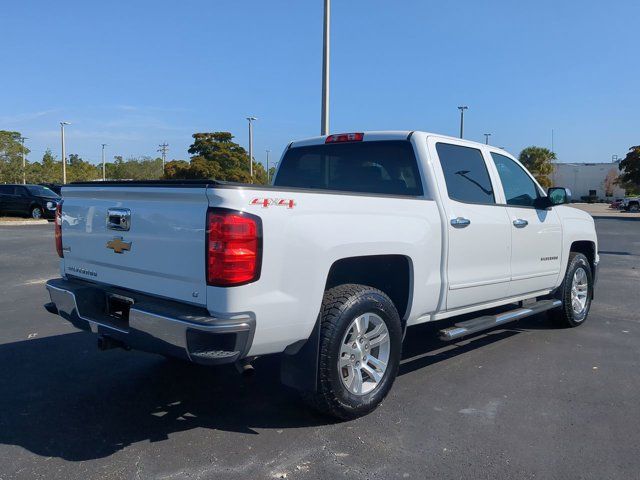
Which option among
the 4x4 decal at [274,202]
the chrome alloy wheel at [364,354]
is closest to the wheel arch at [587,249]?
the chrome alloy wheel at [364,354]

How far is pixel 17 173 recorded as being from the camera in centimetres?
4934

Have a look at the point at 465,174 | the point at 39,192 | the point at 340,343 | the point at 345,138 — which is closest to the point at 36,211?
the point at 39,192

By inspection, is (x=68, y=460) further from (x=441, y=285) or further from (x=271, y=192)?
(x=441, y=285)

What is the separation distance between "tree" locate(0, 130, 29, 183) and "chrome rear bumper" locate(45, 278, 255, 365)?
167 feet

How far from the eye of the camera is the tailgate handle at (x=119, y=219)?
3.69 m

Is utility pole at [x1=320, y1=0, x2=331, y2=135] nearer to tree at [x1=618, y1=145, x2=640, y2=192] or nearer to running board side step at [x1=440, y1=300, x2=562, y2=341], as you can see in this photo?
running board side step at [x1=440, y1=300, x2=562, y2=341]

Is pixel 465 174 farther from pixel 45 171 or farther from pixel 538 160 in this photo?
pixel 538 160

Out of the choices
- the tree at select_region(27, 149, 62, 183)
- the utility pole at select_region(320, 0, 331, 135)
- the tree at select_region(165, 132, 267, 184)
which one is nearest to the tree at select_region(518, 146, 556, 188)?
the tree at select_region(165, 132, 267, 184)

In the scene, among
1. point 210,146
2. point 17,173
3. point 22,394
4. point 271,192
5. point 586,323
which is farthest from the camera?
point 17,173

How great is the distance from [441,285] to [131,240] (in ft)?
7.73

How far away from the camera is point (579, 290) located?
6.77m

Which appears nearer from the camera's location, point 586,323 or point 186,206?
point 186,206

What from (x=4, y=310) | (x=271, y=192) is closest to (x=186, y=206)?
(x=271, y=192)

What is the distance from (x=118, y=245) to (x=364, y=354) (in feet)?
5.98
